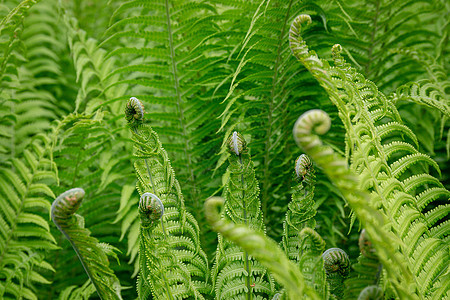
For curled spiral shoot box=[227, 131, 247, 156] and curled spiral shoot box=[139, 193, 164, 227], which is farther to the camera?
curled spiral shoot box=[227, 131, 247, 156]

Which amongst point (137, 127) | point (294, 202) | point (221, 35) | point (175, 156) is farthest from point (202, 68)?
point (294, 202)

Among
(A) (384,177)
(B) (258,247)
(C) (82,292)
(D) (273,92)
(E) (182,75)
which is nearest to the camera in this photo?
(B) (258,247)

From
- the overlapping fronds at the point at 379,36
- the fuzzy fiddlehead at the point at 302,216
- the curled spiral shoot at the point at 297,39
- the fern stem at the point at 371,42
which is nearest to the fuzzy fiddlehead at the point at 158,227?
the fuzzy fiddlehead at the point at 302,216

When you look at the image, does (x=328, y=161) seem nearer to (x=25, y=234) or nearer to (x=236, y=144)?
(x=236, y=144)

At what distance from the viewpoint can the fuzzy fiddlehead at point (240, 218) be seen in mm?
797

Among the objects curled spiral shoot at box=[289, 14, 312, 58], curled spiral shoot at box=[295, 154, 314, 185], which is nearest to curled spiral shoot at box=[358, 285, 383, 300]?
curled spiral shoot at box=[295, 154, 314, 185]

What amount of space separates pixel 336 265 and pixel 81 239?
1.45 feet

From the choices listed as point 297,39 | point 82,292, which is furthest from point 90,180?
point 297,39

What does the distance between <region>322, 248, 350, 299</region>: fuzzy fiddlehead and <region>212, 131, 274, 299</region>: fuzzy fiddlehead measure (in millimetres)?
151

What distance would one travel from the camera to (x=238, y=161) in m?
0.80

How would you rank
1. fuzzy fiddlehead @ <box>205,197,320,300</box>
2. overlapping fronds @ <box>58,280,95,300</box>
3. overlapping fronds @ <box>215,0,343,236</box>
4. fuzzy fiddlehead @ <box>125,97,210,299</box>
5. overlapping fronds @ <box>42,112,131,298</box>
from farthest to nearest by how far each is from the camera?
1. overlapping fronds @ <box>42,112,131,298</box>
2. overlapping fronds @ <box>215,0,343,236</box>
3. overlapping fronds @ <box>58,280,95,300</box>
4. fuzzy fiddlehead @ <box>125,97,210,299</box>
5. fuzzy fiddlehead @ <box>205,197,320,300</box>

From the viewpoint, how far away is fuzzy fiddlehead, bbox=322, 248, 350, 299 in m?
0.65

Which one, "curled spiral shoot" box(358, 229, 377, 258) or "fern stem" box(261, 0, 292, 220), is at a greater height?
"fern stem" box(261, 0, 292, 220)

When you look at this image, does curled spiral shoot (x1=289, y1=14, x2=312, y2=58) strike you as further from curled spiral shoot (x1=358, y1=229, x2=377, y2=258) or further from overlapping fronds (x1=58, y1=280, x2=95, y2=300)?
overlapping fronds (x1=58, y1=280, x2=95, y2=300)
